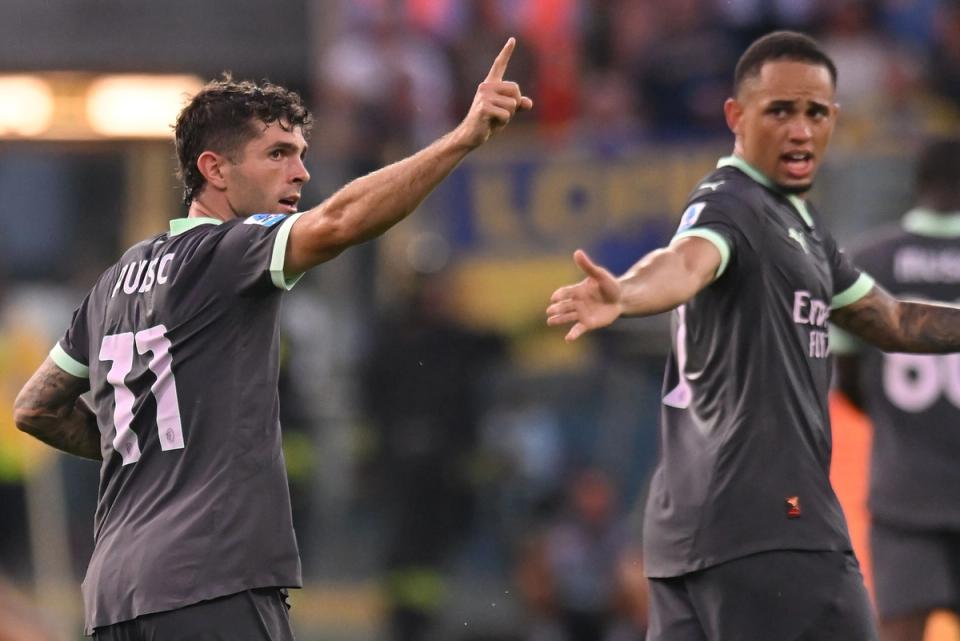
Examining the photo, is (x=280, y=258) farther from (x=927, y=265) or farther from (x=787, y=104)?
(x=927, y=265)

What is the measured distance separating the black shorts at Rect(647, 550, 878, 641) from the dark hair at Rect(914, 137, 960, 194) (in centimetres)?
242

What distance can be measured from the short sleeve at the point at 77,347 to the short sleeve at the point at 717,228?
179 cm

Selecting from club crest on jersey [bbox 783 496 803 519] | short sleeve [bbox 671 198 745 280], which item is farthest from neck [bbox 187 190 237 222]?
club crest on jersey [bbox 783 496 803 519]

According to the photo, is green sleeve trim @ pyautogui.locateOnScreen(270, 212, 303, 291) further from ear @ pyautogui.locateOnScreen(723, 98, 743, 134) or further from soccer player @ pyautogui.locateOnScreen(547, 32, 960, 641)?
ear @ pyautogui.locateOnScreen(723, 98, 743, 134)

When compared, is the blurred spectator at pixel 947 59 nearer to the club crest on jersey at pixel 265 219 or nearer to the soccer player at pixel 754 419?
the soccer player at pixel 754 419

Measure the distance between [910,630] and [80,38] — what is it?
970 centimetres

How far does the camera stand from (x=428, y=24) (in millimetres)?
14016

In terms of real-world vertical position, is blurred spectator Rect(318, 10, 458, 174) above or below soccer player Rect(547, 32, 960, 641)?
above

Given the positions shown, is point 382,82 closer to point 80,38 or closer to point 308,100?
point 308,100

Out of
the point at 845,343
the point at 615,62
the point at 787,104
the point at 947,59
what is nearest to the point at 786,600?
the point at 787,104

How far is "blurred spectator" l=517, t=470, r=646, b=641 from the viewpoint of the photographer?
11.3 metres

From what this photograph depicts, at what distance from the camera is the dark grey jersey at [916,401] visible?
24.3 feet

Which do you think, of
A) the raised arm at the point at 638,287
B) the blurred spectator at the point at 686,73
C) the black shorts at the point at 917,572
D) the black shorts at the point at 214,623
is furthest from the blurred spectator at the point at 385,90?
the black shorts at the point at 214,623

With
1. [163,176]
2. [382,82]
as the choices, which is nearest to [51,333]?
[163,176]
